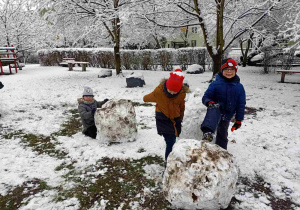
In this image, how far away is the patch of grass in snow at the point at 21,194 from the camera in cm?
244

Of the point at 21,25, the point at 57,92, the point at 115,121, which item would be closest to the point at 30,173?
the point at 115,121

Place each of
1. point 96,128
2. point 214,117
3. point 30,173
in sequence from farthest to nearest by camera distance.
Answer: point 96,128, point 30,173, point 214,117

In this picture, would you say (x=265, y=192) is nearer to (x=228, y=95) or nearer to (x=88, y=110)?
(x=228, y=95)

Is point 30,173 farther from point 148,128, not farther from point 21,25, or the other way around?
point 21,25

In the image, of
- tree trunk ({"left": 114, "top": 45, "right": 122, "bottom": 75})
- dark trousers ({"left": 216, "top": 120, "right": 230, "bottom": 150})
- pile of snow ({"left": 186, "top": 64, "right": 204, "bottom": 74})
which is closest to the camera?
dark trousers ({"left": 216, "top": 120, "right": 230, "bottom": 150})

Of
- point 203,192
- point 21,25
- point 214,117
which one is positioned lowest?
point 203,192

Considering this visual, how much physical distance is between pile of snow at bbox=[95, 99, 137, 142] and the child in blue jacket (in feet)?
5.08

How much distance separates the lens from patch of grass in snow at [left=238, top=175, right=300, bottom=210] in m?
2.40

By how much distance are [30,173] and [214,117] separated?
270 cm

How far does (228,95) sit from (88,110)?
254 cm

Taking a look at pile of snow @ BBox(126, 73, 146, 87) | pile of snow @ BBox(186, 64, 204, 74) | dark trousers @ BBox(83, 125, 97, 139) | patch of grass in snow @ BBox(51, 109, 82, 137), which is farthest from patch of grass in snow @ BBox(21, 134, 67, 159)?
pile of snow @ BBox(186, 64, 204, 74)

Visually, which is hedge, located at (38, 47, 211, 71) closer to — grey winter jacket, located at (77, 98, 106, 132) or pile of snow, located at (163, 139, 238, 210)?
grey winter jacket, located at (77, 98, 106, 132)

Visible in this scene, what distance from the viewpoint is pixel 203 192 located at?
217 cm

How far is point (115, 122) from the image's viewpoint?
12.8ft
